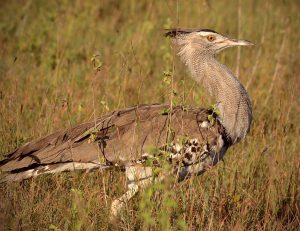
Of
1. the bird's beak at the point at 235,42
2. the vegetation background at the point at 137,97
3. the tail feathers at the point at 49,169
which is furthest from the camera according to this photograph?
the bird's beak at the point at 235,42

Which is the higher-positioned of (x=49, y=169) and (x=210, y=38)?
(x=210, y=38)

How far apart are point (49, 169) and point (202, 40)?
1465 millimetres

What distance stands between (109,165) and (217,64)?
1078mm

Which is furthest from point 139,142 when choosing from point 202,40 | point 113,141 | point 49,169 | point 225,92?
point 202,40

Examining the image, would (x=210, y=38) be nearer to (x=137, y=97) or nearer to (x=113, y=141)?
(x=137, y=97)

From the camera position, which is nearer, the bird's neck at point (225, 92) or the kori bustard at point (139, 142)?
the kori bustard at point (139, 142)

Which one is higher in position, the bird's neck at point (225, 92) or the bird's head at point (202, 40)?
the bird's head at point (202, 40)

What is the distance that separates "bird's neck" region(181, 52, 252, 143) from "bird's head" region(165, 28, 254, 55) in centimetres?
6

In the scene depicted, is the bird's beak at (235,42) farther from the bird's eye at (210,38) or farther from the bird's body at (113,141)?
the bird's body at (113,141)

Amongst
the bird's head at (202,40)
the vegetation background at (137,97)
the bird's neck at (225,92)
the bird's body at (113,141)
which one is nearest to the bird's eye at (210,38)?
the bird's head at (202,40)

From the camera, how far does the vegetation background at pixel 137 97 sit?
3.71m

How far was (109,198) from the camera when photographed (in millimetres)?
3967

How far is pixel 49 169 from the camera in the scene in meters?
4.09

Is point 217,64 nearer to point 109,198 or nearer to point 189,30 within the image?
point 189,30
